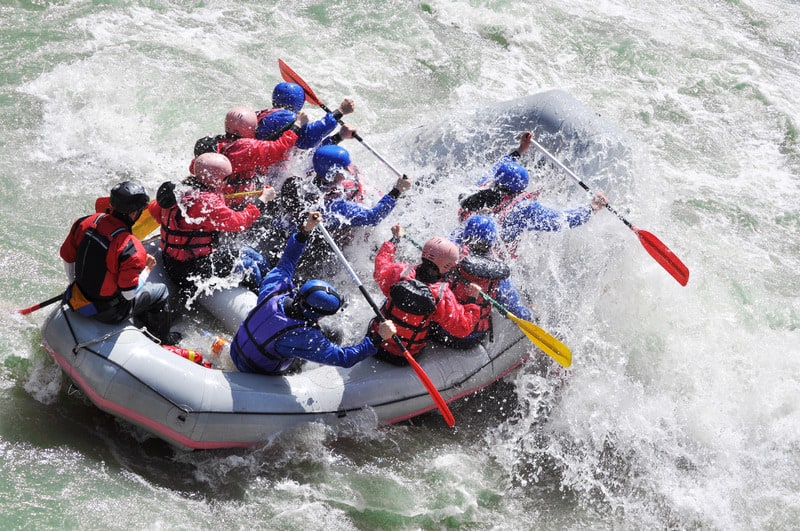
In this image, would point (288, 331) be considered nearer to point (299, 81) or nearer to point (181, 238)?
point (181, 238)

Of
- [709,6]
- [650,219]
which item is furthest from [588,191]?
[709,6]

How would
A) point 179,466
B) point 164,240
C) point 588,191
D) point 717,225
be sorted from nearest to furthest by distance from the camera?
point 179,466
point 164,240
point 588,191
point 717,225

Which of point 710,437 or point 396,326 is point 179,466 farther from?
point 710,437

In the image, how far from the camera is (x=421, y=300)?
4.59 m

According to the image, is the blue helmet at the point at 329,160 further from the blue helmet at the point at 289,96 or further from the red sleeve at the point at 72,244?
the red sleeve at the point at 72,244

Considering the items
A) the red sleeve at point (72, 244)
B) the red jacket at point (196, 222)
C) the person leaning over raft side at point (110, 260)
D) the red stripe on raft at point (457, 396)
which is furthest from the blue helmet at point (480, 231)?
the red sleeve at point (72, 244)

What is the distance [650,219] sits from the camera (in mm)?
6723

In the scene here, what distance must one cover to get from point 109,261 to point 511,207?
286 cm

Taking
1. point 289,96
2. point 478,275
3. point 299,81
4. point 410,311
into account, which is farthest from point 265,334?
point 299,81

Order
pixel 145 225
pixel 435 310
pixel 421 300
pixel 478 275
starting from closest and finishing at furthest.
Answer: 1. pixel 421 300
2. pixel 435 310
3. pixel 478 275
4. pixel 145 225

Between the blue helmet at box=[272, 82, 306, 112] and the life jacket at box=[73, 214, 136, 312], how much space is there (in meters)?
2.54

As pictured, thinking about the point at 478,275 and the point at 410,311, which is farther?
the point at 478,275

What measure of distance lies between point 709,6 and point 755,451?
9680 millimetres

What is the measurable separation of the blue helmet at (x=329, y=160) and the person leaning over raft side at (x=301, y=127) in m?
0.60
